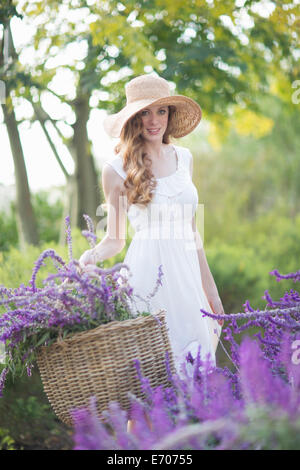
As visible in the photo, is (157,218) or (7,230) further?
(7,230)

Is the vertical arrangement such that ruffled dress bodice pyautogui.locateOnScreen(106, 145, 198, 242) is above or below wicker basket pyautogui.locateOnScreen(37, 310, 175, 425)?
above

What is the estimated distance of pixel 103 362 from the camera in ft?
5.40

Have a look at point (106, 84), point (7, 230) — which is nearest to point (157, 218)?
point (106, 84)

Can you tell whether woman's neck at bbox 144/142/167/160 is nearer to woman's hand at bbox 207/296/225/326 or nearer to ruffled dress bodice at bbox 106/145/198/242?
ruffled dress bodice at bbox 106/145/198/242

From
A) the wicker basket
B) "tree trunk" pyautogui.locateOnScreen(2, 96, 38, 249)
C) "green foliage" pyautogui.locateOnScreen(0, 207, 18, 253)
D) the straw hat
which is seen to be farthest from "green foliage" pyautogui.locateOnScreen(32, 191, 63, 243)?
the wicker basket

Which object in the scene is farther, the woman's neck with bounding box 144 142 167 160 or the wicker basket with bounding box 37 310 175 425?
the woman's neck with bounding box 144 142 167 160

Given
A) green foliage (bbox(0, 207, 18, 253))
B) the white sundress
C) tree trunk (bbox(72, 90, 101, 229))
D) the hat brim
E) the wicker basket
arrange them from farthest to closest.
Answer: green foliage (bbox(0, 207, 18, 253))
tree trunk (bbox(72, 90, 101, 229))
the hat brim
the white sundress
the wicker basket

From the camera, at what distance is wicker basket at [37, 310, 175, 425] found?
163 centimetres

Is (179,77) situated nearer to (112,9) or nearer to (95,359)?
(112,9)

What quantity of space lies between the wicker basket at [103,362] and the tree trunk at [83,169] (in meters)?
4.73

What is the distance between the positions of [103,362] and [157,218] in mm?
1081

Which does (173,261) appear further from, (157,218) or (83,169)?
(83,169)

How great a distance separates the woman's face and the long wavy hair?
0.03 m
